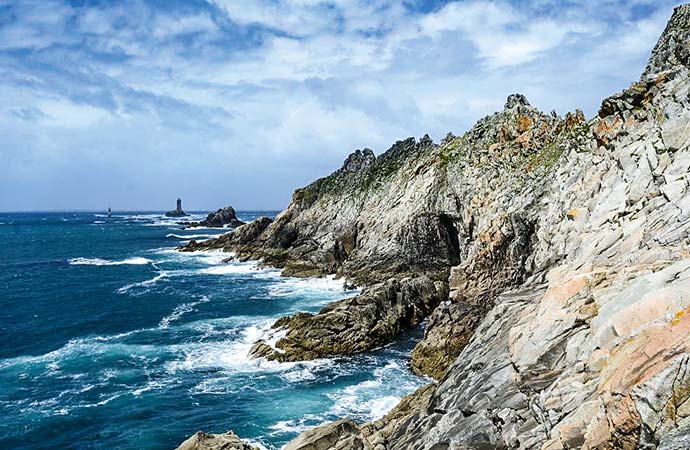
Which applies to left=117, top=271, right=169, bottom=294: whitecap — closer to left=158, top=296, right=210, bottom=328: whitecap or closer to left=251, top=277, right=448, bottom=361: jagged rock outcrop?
left=158, top=296, right=210, bottom=328: whitecap

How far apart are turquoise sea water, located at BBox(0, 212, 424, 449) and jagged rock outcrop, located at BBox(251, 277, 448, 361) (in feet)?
4.12

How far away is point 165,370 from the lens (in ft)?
132

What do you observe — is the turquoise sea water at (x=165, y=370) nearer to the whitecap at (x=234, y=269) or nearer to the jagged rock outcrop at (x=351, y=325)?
the jagged rock outcrop at (x=351, y=325)

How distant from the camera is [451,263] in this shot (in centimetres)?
7275

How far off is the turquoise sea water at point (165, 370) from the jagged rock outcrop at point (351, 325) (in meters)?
1.26

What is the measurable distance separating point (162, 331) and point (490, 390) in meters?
42.9

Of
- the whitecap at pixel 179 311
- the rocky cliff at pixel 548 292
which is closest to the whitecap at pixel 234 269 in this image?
the whitecap at pixel 179 311

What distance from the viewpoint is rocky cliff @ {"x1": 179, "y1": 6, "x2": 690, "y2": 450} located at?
1249 centimetres

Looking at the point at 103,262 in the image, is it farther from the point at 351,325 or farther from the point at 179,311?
the point at 351,325

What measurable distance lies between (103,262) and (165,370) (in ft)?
243

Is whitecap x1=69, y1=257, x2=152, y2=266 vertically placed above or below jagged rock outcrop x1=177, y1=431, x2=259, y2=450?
above

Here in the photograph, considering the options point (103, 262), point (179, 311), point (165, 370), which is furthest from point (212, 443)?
point (103, 262)

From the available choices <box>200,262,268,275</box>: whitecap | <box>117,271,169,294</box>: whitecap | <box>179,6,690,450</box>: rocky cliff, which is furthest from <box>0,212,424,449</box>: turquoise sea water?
<box>200,262,268,275</box>: whitecap

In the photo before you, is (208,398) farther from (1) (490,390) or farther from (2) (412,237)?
(2) (412,237)
